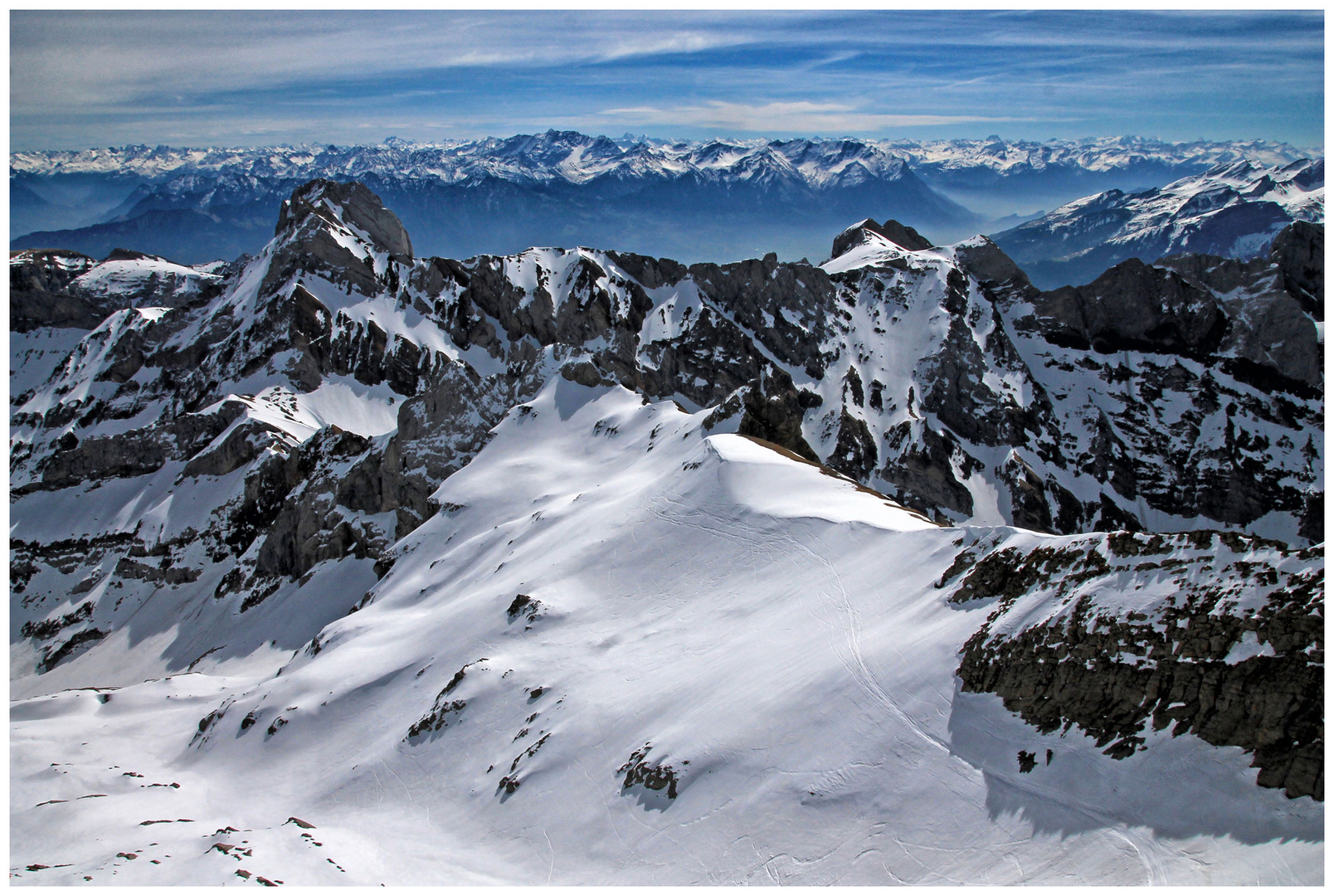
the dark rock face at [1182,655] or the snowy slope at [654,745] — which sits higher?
the dark rock face at [1182,655]

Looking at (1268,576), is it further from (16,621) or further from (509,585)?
(16,621)

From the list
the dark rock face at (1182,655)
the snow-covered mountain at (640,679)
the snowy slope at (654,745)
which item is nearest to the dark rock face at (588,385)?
the snow-covered mountain at (640,679)

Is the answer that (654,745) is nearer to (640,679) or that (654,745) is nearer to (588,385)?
(640,679)

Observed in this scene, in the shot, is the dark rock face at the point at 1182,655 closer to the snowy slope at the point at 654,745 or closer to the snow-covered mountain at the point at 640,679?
the snow-covered mountain at the point at 640,679

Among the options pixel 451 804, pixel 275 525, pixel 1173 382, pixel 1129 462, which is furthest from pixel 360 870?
pixel 1173 382

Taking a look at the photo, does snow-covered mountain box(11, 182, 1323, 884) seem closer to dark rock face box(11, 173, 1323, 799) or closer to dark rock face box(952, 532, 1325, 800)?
dark rock face box(952, 532, 1325, 800)
